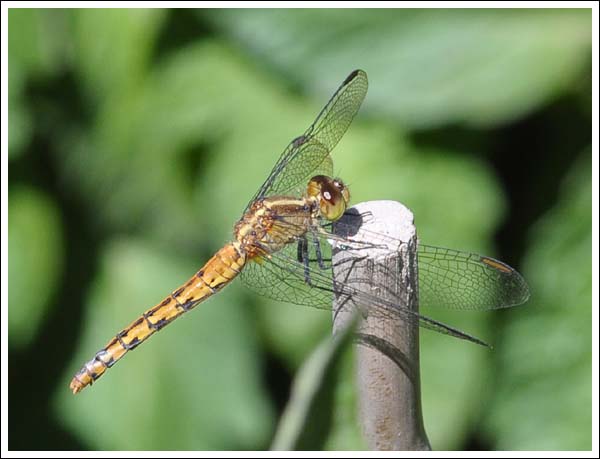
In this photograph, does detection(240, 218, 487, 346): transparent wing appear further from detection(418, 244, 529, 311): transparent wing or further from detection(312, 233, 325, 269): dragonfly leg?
detection(418, 244, 529, 311): transparent wing

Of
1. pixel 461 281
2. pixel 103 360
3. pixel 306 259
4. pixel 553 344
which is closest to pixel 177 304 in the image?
pixel 103 360

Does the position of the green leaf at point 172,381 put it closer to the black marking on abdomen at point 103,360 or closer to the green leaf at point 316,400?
the black marking on abdomen at point 103,360

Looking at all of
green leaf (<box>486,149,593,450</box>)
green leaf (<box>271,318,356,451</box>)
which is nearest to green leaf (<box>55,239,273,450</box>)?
green leaf (<box>486,149,593,450</box>)

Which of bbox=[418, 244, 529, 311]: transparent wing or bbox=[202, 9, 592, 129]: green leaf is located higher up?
bbox=[202, 9, 592, 129]: green leaf

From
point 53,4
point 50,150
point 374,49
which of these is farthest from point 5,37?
point 374,49

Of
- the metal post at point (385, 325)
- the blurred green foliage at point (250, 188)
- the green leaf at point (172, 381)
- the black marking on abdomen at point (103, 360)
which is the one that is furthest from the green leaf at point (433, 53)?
the metal post at point (385, 325)

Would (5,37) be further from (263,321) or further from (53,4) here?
(263,321)

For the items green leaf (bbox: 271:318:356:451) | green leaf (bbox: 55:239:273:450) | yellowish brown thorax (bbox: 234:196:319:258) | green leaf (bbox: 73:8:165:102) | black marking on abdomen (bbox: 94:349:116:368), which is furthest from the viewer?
green leaf (bbox: 73:8:165:102)
